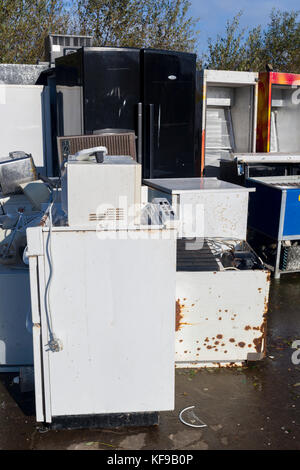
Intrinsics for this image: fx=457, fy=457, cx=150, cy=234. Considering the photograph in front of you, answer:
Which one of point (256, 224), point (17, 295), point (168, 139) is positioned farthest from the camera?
point (256, 224)

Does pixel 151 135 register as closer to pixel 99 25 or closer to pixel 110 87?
pixel 110 87

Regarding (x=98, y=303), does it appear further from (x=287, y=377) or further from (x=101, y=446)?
(x=287, y=377)

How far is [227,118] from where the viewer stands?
6.76 meters

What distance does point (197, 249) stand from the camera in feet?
11.1

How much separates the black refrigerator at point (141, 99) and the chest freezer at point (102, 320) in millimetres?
2109

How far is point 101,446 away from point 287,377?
1.33 metres

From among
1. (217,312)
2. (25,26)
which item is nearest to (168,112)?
(217,312)

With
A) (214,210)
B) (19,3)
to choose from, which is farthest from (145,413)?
(19,3)

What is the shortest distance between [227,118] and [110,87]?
2967 millimetres

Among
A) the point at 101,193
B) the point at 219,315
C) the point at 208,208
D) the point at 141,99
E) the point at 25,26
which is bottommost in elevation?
the point at 219,315

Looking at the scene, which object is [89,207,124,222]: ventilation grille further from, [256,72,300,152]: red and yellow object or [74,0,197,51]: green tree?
[74,0,197,51]: green tree

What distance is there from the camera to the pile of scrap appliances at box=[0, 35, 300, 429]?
2246 millimetres

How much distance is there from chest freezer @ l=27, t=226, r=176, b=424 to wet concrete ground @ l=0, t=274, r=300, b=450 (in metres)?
0.13

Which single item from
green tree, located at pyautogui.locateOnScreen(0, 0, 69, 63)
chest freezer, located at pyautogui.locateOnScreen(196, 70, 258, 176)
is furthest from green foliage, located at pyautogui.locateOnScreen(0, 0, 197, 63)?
chest freezer, located at pyautogui.locateOnScreen(196, 70, 258, 176)
